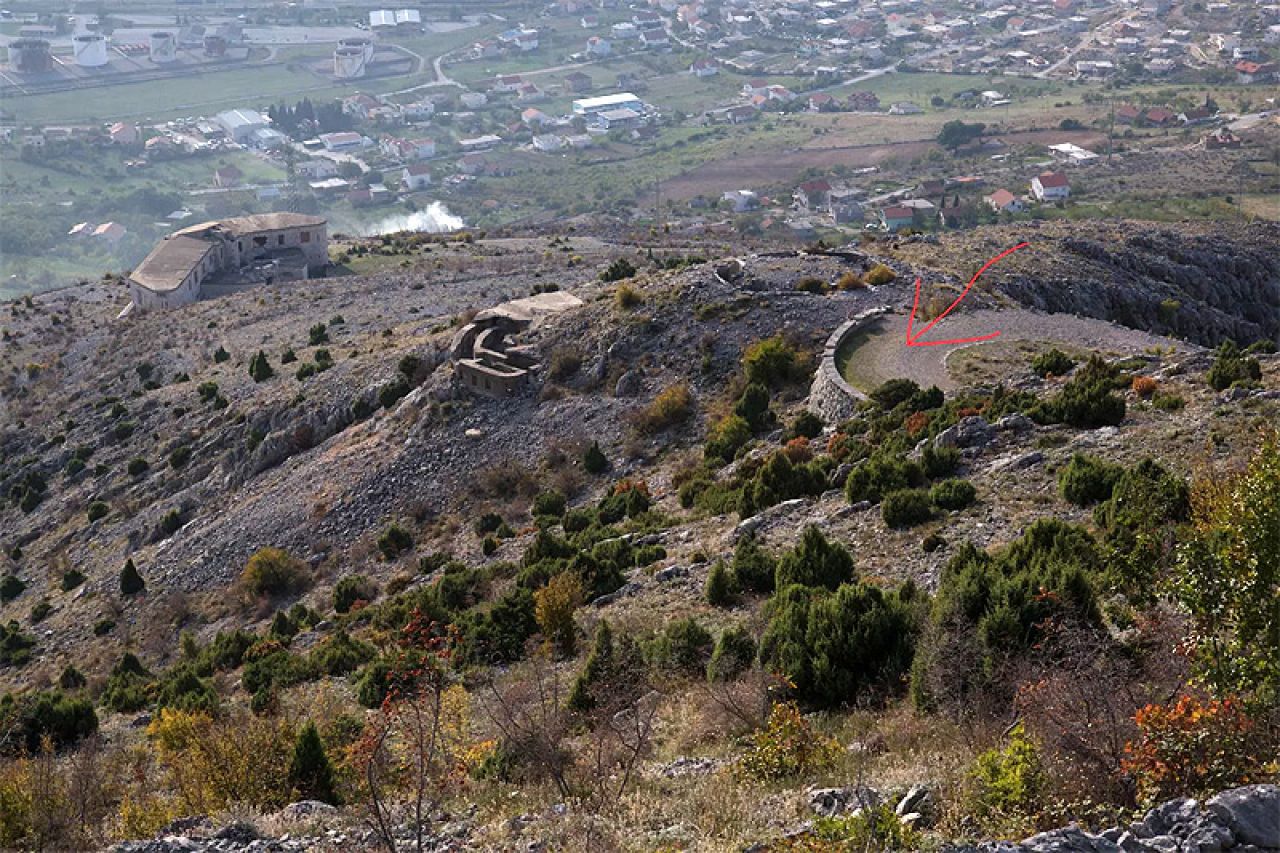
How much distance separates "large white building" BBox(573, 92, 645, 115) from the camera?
16338 centimetres

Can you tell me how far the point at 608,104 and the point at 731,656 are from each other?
5990 inches

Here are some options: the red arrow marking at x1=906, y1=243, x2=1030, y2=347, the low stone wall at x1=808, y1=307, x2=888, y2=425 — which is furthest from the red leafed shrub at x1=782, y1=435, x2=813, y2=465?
the red arrow marking at x1=906, y1=243, x2=1030, y2=347

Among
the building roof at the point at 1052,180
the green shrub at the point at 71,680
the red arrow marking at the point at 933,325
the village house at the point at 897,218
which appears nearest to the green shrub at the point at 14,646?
the green shrub at the point at 71,680

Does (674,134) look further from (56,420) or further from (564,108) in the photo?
(56,420)

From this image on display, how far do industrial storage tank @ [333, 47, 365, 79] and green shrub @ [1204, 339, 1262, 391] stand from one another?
17874 cm

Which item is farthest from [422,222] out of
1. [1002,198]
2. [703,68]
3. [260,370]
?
[260,370]

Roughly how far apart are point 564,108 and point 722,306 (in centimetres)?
13937

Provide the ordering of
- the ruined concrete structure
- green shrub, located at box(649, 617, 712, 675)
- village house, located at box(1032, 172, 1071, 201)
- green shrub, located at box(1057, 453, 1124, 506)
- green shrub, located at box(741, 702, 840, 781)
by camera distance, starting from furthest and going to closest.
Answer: village house, located at box(1032, 172, 1071, 201) < the ruined concrete structure < green shrub, located at box(1057, 453, 1124, 506) < green shrub, located at box(649, 617, 712, 675) < green shrub, located at box(741, 702, 840, 781)

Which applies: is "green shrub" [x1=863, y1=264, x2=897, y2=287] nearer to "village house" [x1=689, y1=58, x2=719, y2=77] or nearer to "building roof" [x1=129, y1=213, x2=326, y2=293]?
"building roof" [x1=129, y1=213, x2=326, y2=293]

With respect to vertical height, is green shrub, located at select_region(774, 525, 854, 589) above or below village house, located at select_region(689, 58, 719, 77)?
above

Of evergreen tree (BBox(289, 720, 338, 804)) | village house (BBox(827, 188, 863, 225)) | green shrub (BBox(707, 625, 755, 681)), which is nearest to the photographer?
evergreen tree (BBox(289, 720, 338, 804))

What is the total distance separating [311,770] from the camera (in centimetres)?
1766

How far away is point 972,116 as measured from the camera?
5271 inches

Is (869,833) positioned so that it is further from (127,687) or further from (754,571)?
(127,687)
